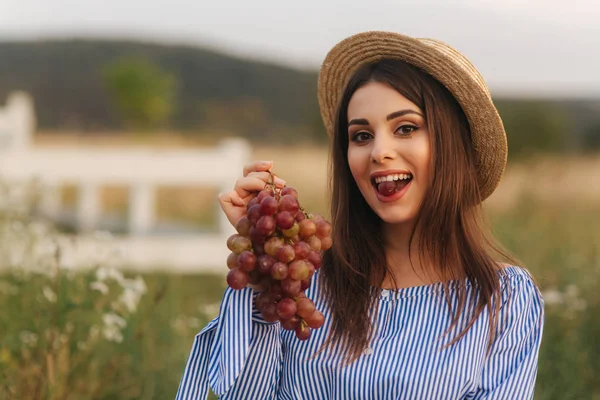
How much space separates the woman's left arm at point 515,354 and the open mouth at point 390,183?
380 mm

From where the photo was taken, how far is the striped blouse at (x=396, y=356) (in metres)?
1.80

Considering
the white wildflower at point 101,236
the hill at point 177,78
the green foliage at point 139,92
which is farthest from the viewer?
the hill at point 177,78

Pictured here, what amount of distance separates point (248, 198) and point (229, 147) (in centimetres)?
438

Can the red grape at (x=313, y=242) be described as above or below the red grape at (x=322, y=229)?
below

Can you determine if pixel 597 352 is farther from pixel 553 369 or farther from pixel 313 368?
pixel 313 368

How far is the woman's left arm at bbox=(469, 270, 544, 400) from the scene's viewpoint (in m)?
1.81

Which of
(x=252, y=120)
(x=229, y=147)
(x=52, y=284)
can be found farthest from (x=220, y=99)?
(x=52, y=284)

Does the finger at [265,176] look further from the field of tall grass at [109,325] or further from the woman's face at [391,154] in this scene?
the field of tall grass at [109,325]

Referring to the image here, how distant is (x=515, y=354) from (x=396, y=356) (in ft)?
0.92

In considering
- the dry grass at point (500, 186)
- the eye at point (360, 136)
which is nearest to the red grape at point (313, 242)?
the eye at point (360, 136)

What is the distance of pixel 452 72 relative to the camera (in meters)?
1.97

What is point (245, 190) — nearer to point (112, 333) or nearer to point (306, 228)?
point (306, 228)

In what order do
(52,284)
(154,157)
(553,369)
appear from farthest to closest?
1. (154,157)
2. (553,369)
3. (52,284)

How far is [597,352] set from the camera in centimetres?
395
